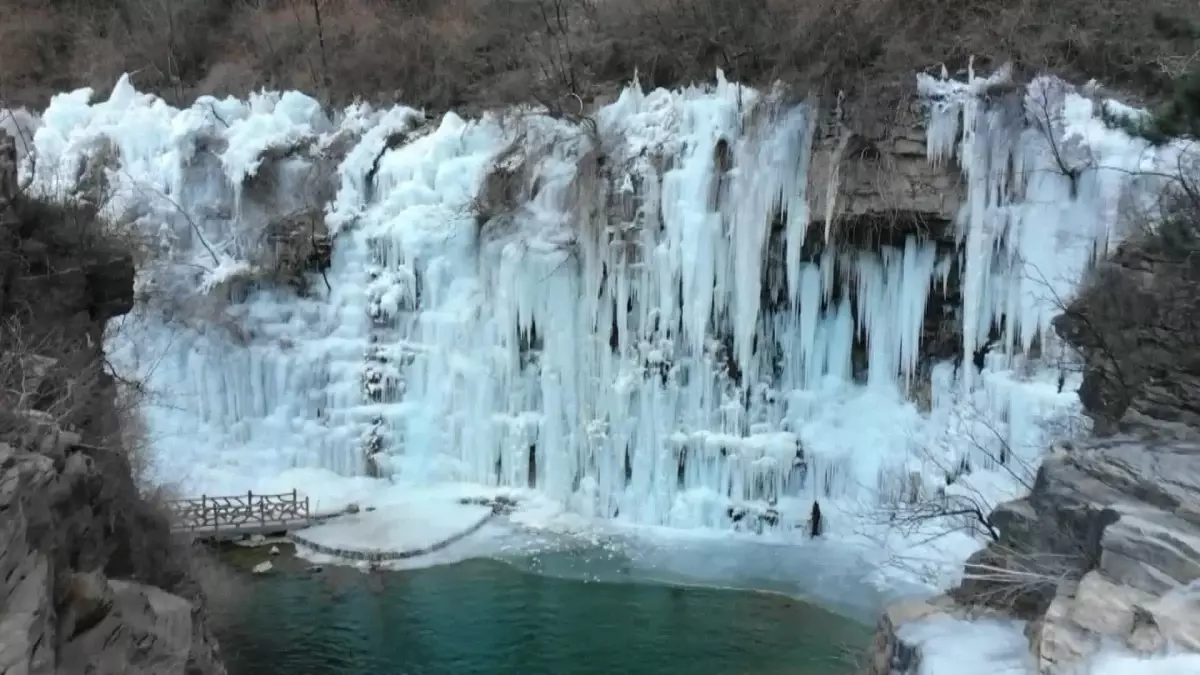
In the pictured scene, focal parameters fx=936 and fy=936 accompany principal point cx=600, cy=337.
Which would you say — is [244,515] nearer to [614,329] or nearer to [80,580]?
[614,329]

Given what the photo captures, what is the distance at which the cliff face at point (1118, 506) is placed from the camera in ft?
14.5

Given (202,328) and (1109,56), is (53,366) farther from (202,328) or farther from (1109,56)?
(1109,56)

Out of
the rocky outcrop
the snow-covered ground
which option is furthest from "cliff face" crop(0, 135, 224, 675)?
the snow-covered ground

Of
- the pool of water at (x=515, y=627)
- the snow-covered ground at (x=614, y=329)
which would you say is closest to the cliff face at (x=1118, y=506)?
the pool of water at (x=515, y=627)

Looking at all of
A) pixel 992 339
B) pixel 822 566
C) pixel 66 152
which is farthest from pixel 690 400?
pixel 66 152

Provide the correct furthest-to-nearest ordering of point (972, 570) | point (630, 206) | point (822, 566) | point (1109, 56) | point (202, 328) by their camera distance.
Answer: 1. point (202, 328)
2. point (630, 206)
3. point (1109, 56)
4. point (822, 566)
5. point (972, 570)

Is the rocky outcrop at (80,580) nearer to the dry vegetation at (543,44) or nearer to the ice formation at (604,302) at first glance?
the ice formation at (604,302)

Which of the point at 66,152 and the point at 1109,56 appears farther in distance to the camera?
the point at 66,152

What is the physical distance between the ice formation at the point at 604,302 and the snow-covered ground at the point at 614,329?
0.14 feet

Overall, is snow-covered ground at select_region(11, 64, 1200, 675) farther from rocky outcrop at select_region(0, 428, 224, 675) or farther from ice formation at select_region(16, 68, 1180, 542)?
rocky outcrop at select_region(0, 428, 224, 675)

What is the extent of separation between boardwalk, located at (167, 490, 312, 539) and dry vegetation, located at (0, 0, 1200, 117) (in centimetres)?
827

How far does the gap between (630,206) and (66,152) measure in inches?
434

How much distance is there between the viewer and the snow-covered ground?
12523mm

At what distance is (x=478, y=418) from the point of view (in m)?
15.1
